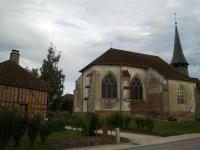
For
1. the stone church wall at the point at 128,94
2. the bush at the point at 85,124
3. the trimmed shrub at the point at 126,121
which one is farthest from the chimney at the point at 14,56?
the bush at the point at 85,124

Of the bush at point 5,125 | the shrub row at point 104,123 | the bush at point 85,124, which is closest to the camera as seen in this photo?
the bush at point 5,125

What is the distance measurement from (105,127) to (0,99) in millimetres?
9173

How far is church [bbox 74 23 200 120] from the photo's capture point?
34094 mm

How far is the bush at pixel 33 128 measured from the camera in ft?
45.3

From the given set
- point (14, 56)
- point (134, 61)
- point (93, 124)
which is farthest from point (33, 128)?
point (134, 61)

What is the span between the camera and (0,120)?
12242mm

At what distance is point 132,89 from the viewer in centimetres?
3588

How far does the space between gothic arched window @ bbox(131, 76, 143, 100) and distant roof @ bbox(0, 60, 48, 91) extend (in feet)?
41.3

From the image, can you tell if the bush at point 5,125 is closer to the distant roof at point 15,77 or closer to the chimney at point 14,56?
the distant roof at point 15,77

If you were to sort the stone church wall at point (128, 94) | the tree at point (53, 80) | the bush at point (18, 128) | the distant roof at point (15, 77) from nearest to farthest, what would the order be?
1. the bush at point (18, 128)
2. the distant roof at point (15, 77)
3. the stone church wall at point (128, 94)
4. the tree at point (53, 80)

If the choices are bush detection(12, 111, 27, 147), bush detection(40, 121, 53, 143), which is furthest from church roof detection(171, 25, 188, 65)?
bush detection(12, 111, 27, 147)

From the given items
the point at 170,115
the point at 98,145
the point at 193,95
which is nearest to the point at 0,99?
the point at 98,145

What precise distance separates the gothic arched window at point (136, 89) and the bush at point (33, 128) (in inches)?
893

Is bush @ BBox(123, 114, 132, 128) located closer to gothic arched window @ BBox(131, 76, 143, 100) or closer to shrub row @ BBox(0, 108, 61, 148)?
shrub row @ BBox(0, 108, 61, 148)
